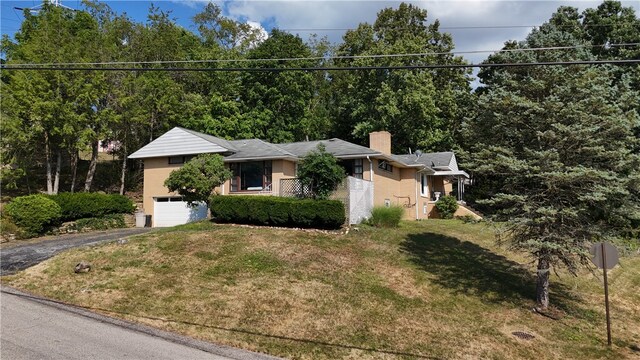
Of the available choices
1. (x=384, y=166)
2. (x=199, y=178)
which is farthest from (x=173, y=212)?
(x=384, y=166)

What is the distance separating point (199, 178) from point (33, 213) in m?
7.70

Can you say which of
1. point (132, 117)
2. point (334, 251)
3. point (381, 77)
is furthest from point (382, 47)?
point (334, 251)

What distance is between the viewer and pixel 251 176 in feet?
80.0

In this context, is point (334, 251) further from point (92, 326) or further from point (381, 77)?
point (381, 77)

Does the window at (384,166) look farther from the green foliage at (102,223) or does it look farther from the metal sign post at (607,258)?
the green foliage at (102,223)

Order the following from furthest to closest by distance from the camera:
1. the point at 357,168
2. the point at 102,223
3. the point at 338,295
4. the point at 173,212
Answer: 1. the point at 173,212
2. the point at 102,223
3. the point at 357,168
4. the point at 338,295

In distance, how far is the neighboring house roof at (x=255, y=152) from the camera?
917 inches

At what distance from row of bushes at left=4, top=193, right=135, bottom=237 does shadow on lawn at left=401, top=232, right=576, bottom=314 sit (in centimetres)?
1670

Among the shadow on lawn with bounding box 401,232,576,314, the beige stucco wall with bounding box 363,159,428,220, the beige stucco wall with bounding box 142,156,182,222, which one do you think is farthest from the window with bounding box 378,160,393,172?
the beige stucco wall with bounding box 142,156,182,222

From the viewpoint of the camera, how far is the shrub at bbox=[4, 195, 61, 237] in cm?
2027

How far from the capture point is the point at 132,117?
109ft

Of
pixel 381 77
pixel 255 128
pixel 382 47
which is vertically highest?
pixel 382 47

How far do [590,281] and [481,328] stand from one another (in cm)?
842

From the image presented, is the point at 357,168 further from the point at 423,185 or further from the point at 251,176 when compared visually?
the point at 423,185
